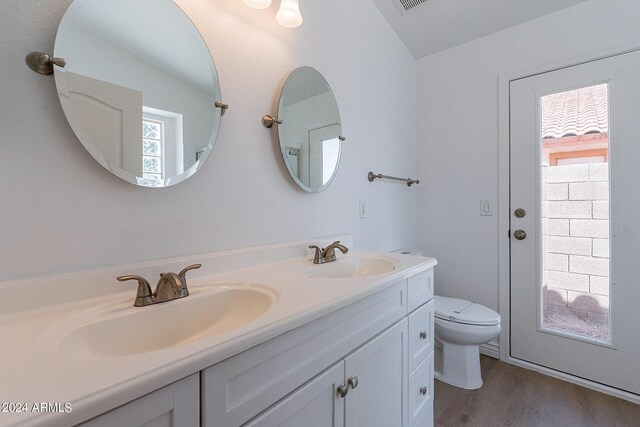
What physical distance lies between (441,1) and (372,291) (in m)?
1.91

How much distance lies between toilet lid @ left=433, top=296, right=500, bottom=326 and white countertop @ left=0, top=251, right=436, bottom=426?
3.57 feet

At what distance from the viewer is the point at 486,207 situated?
6.67 ft

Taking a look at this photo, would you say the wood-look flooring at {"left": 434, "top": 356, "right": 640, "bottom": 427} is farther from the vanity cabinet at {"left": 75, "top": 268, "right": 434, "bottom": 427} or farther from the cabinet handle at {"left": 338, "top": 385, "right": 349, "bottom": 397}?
the cabinet handle at {"left": 338, "top": 385, "right": 349, "bottom": 397}

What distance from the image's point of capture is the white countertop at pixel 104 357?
35 centimetres

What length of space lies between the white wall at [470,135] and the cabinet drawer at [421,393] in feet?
3.51

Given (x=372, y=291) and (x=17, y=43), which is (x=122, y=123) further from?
(x=372, y=291)

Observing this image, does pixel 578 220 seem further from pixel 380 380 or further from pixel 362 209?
pixel 380 380

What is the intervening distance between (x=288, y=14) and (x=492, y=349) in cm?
244

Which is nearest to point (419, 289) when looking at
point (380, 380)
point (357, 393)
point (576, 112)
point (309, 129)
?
point (380, 380)

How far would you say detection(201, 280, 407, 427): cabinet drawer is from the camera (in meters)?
0.50

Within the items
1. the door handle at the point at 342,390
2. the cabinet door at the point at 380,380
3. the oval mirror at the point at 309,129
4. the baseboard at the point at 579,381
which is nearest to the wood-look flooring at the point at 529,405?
the baseboard at the point at 579,381

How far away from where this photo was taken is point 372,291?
84cm

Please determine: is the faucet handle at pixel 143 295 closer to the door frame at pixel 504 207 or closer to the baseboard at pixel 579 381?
the door frame at pixel 504 207

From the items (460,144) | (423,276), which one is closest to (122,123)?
(423,276)
